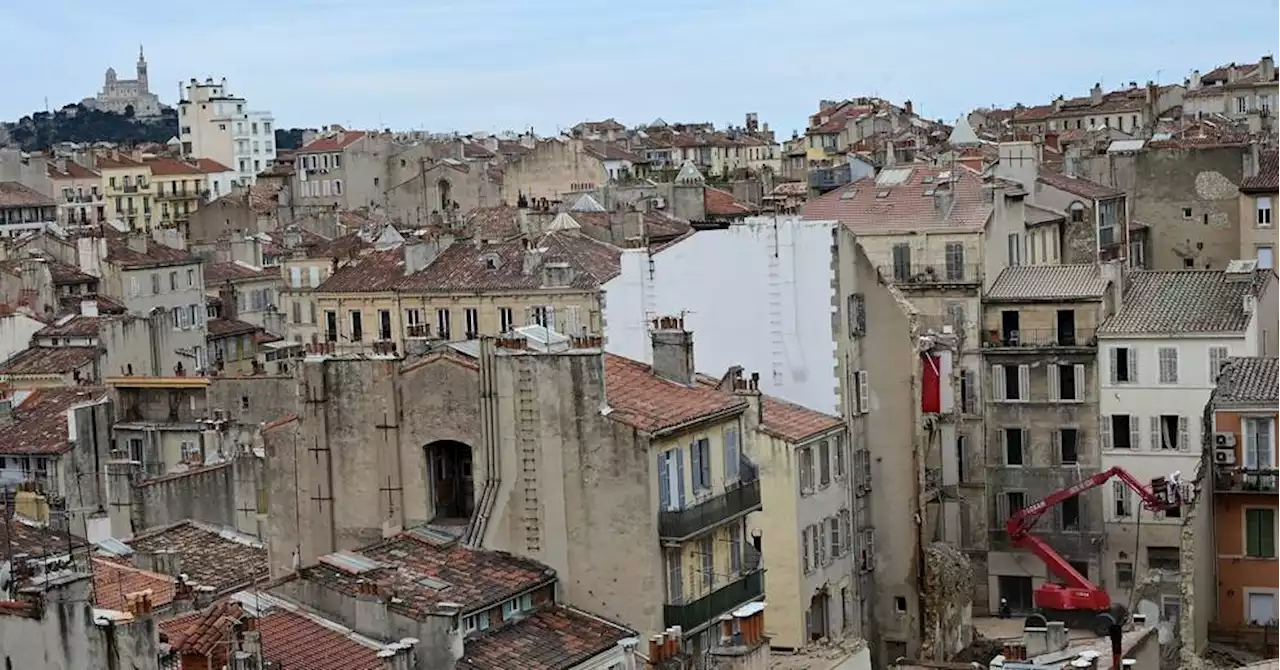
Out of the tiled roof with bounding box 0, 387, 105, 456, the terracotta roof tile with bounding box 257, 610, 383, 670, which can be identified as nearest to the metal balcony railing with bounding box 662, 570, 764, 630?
the terracotta roof tile with bounding box 257, 610, 383, 670

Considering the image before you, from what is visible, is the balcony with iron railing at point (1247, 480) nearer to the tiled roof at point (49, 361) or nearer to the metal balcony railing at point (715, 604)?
the metal balcony railing at point (715, 604)

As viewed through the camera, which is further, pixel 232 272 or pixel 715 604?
pixel 232 272

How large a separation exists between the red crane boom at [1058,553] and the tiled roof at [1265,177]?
866 inches

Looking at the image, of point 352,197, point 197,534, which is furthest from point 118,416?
point 352,197

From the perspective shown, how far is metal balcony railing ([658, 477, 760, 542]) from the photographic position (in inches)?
1384

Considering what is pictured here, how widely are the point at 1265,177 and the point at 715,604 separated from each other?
4953cm

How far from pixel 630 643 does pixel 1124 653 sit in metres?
8.08

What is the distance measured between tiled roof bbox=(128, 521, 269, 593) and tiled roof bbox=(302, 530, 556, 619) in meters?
4.84

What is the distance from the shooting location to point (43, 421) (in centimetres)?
6022

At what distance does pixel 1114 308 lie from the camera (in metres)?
62.2

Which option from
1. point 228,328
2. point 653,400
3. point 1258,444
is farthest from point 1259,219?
point 653,400

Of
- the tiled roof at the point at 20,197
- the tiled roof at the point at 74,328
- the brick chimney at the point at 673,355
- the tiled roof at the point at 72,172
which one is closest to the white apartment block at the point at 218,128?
the tiled roof at the point at 72,172

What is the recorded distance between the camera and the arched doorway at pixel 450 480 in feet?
120

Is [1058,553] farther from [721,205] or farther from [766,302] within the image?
[721,205]
